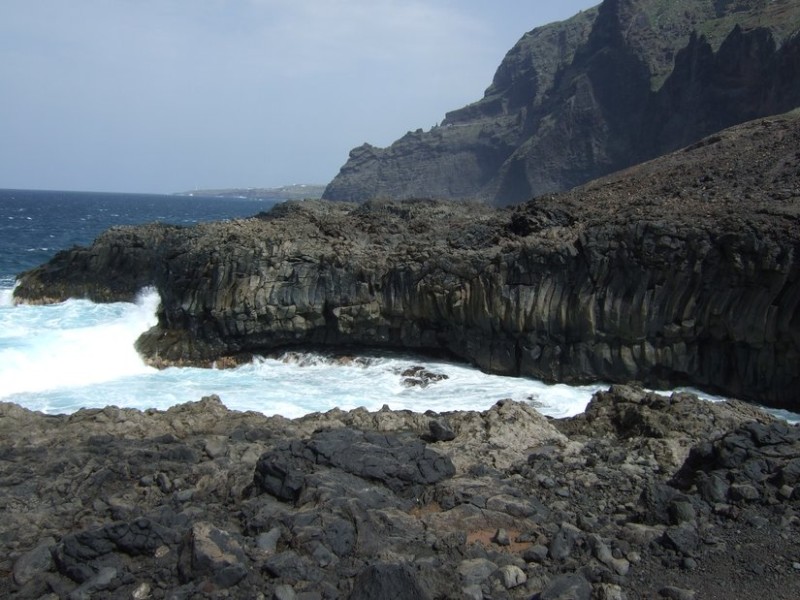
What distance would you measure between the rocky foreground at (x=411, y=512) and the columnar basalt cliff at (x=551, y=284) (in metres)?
7.63

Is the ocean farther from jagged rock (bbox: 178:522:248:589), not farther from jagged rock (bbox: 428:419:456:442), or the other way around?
jagged rock (bbox: 178:522:248:589)

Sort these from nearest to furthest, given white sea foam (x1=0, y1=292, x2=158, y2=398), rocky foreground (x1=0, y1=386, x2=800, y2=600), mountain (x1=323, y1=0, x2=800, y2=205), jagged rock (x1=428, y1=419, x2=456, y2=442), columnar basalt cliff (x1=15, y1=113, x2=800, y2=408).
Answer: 1. rocky foreground (x1=0, y1=386, x2=800, y2=600)
2. jagged rock (x1=428, y1=419, x2=456, y2=442)
3. columnar basalt cliff (x1=15, y1=113, x2=800, y2=408)
4. white sea foam (x1=0, y1=292, x2=158, y2=398)
5. mountain (x1=323, y1=0, x2=800, y2=205)

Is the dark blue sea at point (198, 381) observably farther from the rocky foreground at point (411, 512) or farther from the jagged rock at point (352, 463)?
the jagged rock at point (352, 463)

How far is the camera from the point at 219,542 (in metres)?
6.88

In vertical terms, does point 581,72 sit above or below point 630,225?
above

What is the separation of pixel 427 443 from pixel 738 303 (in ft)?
35.6

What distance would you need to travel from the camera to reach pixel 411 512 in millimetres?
8070

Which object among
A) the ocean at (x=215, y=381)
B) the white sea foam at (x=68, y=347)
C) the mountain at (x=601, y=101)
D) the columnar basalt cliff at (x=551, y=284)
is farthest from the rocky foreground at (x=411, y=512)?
the mountain at (x=601, y=101)

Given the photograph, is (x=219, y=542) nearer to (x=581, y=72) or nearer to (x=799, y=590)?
(x=799, y=590)

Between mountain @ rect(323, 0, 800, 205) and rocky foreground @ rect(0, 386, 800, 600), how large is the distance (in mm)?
48162

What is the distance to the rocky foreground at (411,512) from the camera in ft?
21.8

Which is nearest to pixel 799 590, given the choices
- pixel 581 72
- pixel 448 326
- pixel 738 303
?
pixel 738 303

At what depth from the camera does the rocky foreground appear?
664cm

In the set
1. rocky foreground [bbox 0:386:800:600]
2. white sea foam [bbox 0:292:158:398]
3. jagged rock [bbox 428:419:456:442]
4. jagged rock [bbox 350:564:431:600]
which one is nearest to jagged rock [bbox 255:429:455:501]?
rocky foreground [bbox 0:386:800:600]
